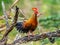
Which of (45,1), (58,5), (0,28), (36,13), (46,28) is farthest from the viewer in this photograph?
(45,1)

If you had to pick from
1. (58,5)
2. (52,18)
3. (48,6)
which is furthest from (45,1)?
(52,18)

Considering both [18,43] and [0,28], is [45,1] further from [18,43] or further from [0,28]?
[18,43]

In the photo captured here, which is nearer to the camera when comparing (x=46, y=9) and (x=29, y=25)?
(x=29, y=25)

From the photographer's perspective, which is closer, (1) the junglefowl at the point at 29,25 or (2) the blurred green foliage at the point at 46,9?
(1) the junglefowl at the point at 29,25

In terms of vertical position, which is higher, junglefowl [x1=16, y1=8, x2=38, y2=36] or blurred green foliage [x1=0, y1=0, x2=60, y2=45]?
junglefowl [x1=16, y1=8, x2=38, y2=36]

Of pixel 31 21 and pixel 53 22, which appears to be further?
pixel 53 22

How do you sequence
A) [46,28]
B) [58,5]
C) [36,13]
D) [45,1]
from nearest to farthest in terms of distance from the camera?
[36,13], [46,28], [58,5], [45,1]

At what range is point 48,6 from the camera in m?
8.16

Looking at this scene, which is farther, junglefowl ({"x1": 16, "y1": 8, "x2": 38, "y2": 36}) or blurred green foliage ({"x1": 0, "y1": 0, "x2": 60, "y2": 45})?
blurred green foliage ({"x1": 0, "y1": 0, "x2": 60, "y2": 45})

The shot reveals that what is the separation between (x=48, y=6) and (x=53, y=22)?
299 cm

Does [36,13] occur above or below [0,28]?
above

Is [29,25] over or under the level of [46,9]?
over

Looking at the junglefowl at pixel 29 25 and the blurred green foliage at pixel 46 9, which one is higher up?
the junglefowl at pixel 29 25

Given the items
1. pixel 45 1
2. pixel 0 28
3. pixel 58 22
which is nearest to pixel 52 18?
pixel 58 22
